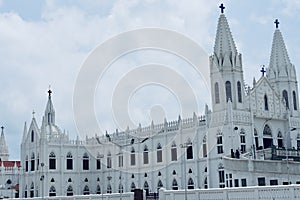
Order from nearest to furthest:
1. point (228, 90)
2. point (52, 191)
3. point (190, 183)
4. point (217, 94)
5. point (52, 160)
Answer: point (228, 90) < point (217, 94) < point (190, 183) < point (52, 191) < point (52, 160)

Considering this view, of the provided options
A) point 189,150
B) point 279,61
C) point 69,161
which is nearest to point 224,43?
point 279,61

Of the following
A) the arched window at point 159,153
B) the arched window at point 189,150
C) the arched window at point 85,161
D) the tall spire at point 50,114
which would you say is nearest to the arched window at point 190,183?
the arched window at point 189,150

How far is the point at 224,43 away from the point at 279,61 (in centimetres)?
972

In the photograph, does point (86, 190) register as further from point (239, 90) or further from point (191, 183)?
point (239, 90)

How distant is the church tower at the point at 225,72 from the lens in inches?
2116

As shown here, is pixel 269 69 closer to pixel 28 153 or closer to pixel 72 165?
pixel 72 165

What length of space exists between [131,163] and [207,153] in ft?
54.5

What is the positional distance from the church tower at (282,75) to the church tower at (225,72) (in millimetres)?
7483

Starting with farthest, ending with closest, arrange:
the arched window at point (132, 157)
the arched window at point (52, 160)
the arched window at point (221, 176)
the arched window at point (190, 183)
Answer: the arched window at point (52, 160) < the arched window at point (132, 157) < the arched window at point (190, 183) < the arched window at point (221, 176)

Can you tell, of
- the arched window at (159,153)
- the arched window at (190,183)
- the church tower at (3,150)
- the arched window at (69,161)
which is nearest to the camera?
the arched window at (190,183)

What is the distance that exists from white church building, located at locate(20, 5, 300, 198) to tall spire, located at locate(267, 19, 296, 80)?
121 millimetres

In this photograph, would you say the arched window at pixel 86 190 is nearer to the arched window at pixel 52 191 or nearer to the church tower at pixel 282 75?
the arched window at pixel 52 191

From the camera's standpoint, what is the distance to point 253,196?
29.0 metres

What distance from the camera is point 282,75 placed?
60344mm
